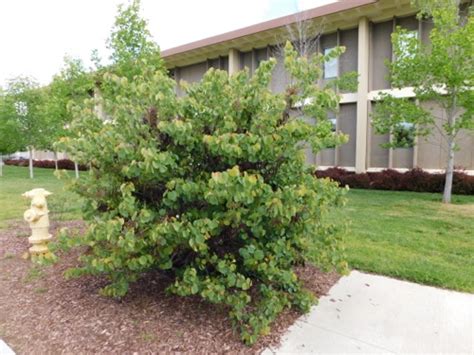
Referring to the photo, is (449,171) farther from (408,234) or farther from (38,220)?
(38,220)

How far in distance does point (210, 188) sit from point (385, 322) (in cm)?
203

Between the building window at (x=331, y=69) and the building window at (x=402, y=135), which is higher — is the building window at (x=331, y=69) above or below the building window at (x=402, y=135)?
above

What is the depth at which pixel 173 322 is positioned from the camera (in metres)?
2.62

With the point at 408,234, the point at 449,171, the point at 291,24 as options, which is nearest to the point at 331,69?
the point at 291,24

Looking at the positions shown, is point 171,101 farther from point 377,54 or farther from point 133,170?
point 377,54

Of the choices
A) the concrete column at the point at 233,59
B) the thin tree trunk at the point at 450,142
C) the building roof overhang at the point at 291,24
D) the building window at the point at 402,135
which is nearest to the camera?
the thin tree trunk at the point at 450,142

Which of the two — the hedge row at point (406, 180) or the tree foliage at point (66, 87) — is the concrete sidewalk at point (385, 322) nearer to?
the hedge row at point (406, 180)

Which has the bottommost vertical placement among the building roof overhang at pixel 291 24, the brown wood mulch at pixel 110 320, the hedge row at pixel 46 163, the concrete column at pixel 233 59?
the brown wood mulch at pixel 110 320

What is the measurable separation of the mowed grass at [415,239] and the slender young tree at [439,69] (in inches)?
64.8

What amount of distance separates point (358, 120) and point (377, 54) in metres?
2.71

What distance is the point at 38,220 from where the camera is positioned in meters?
3.90

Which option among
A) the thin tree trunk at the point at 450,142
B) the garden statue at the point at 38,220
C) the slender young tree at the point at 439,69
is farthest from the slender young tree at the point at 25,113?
the thin tree trunk at the point at 450,142

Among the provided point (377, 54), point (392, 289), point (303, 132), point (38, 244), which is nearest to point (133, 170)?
point (303, 132)

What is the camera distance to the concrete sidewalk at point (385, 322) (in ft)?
7.93
